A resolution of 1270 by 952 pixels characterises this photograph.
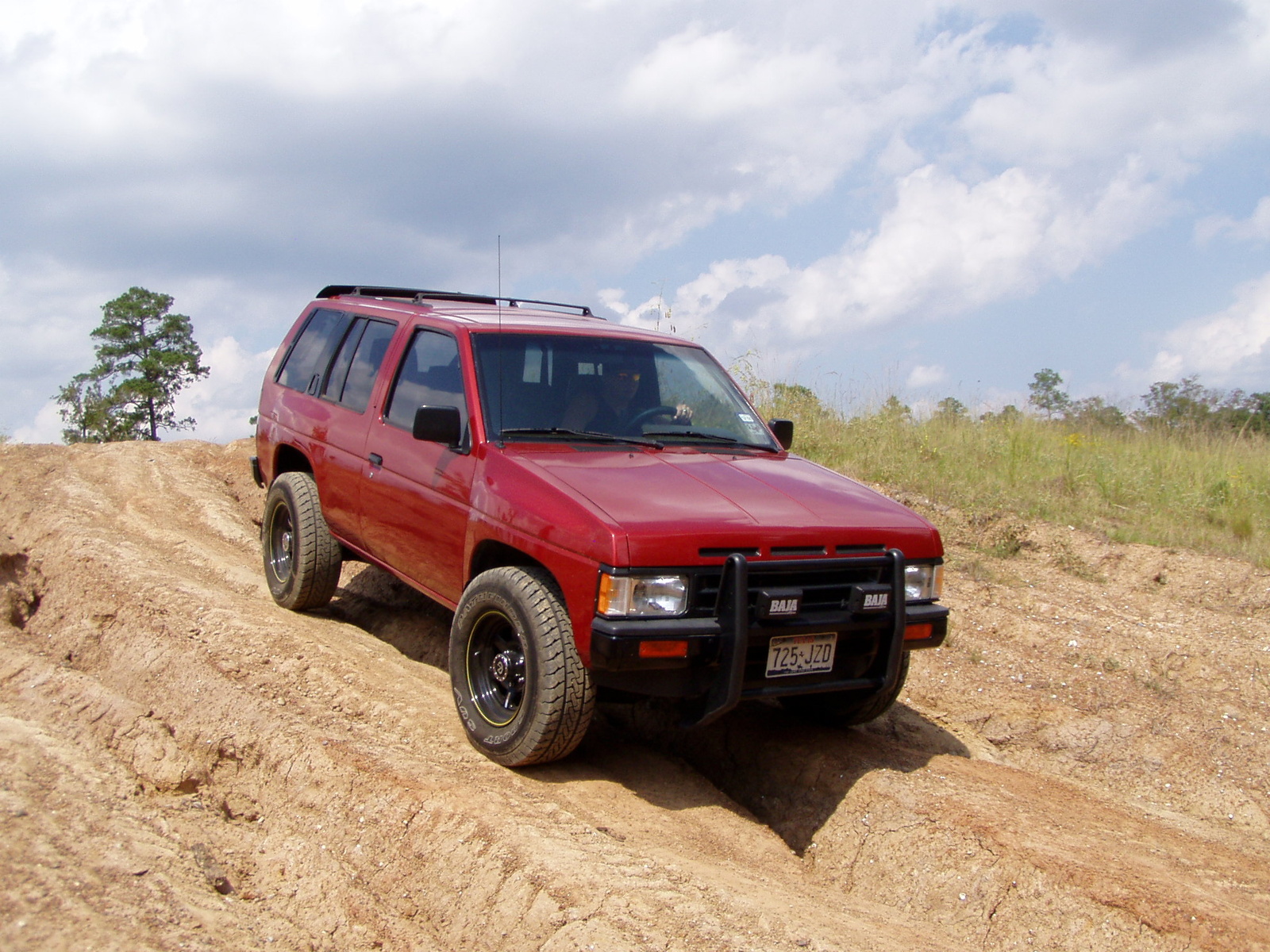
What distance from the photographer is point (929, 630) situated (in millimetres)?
4508

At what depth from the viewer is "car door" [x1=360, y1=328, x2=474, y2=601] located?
4812 mm

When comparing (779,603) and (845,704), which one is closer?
(779,603)

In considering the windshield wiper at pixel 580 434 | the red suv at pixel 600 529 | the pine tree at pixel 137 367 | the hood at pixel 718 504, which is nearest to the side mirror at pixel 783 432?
the red suv at pixel 600 529

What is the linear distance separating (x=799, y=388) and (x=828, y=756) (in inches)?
327

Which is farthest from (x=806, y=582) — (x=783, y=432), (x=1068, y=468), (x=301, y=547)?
(x=1068, y=468)

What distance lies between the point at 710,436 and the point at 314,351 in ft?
9.73

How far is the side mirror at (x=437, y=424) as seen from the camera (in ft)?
15.0

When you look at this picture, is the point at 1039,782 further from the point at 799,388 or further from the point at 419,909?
the point at 799,388

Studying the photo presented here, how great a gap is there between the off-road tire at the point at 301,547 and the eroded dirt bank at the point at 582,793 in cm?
26

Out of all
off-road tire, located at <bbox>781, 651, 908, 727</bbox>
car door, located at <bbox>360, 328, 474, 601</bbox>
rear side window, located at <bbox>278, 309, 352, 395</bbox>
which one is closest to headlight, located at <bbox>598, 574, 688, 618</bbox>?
off-road tire, located at <bbox>781, 651, 908, 727</bbox>

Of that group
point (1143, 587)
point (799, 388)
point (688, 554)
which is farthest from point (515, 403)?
point (799, 388)

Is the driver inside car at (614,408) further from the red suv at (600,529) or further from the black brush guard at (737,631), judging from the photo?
the black brush guard at (737,631)

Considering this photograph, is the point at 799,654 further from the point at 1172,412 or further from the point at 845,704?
the point at 1172,412

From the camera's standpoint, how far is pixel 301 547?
20.5ft
